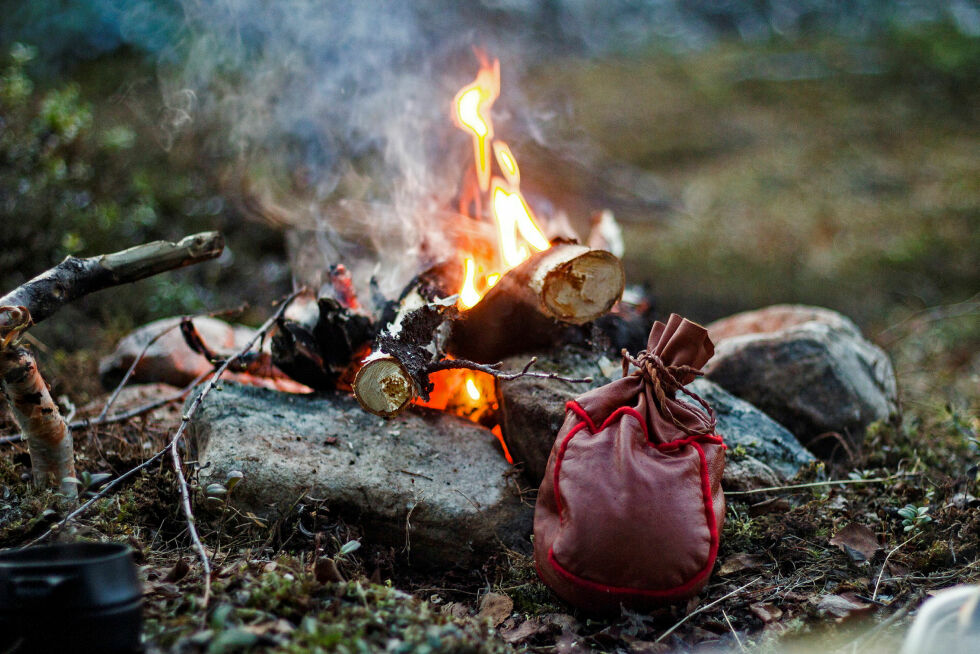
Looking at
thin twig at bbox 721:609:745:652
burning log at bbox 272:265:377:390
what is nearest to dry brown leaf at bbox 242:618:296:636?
thin twig at bbox 721:609:745:652

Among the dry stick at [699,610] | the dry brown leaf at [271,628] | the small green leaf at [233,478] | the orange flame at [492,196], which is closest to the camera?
the dry brown leaf at [271,628]

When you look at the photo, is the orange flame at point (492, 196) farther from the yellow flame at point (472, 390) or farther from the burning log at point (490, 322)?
the yellow flame at point (472, 390)

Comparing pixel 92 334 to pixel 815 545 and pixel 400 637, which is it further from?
pixel 815 545

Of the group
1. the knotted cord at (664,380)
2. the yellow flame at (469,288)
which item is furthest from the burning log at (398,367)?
the knotted cord at (664,380)

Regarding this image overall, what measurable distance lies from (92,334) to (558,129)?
13.5 ft

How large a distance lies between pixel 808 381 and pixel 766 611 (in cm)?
155

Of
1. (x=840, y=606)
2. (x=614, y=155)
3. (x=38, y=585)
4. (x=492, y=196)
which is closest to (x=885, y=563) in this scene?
(x=840, y=606)

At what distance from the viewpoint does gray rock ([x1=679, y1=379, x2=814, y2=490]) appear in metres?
2.84

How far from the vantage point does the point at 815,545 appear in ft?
8.55

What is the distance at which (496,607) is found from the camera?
235 centimetres

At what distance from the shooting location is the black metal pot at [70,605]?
1.55 m

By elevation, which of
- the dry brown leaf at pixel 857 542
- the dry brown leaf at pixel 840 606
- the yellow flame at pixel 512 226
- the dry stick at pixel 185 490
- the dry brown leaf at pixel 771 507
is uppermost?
the yellow flame at pixel 512 226

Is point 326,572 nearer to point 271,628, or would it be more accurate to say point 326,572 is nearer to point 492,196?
point 271,628

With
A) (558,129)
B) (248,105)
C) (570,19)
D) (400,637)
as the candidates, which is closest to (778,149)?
(570,19)
